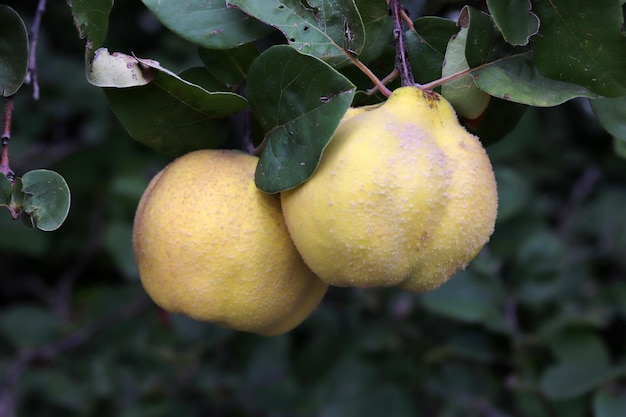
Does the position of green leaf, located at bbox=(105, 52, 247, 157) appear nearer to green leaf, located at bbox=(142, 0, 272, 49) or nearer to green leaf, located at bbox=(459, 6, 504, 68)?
green leaf, located at bbox=(142, 0, 272, 49)

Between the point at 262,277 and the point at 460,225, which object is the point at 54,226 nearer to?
the point at 262,277

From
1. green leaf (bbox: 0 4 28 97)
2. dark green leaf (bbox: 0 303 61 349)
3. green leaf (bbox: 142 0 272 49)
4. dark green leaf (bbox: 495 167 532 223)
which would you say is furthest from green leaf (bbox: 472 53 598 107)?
dark green leaf (bbox: 0 303 61 349)

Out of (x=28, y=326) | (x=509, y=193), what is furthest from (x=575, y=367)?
(x=28, y=326)

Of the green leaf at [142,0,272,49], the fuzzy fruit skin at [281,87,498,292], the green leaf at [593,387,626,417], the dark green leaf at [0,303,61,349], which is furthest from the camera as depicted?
the dark green leaf at [0,303,61,349]

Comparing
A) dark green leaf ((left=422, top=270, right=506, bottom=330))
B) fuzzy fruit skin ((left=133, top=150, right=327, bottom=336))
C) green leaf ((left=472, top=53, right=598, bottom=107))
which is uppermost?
green leaf ((left=472, top=53, right=598, bottom=107))

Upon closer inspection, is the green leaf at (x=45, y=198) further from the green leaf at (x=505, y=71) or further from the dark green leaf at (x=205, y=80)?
the green leaf at (x=505, y=71)

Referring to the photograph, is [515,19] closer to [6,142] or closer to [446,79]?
[446,79]
